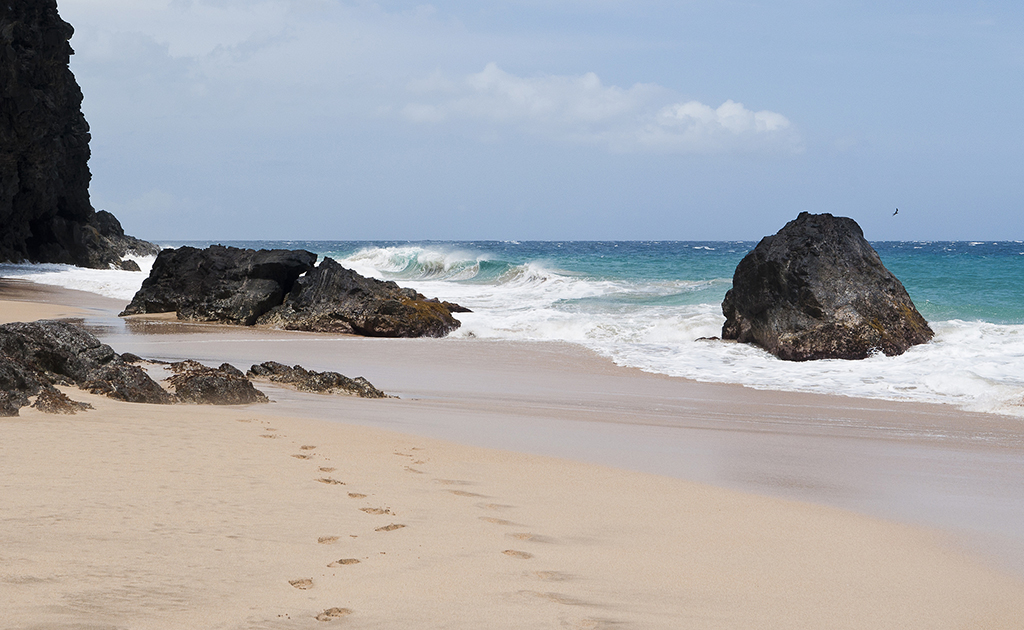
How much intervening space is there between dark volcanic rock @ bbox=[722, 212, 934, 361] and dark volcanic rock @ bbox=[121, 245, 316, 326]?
30.9 feet

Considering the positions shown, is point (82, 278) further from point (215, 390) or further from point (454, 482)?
point (454, 482)

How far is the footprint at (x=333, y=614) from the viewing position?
265 cm

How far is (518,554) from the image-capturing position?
11.3 feet

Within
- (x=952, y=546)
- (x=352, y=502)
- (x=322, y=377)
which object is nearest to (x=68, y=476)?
(x=352, y=502)

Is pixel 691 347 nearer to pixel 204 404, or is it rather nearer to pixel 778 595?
pixel 204 404

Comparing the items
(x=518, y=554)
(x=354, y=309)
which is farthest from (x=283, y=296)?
(x=518, y=554)

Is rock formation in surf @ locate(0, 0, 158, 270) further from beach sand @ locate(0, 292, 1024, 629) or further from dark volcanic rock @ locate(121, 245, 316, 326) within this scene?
beach sand @ locate(0, 292, 1024, 629)

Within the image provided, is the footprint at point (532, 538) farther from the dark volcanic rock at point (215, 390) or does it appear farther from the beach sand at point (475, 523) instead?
the dark volcanic rock at point (215, 390)

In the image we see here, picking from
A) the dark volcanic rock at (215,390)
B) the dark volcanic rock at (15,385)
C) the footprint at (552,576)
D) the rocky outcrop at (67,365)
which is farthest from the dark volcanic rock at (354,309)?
the footprint at (552,576)

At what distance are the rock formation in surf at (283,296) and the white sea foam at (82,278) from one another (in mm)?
6402

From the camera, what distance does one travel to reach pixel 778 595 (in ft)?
10.3

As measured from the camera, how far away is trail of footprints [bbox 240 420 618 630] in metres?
2.76

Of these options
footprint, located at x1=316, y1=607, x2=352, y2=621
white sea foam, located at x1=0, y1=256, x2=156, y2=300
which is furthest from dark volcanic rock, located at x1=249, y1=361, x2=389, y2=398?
white sea foam, located at x1=0, y1=256, x2=156, y2=300

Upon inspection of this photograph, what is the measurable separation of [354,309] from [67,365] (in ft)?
29.1
